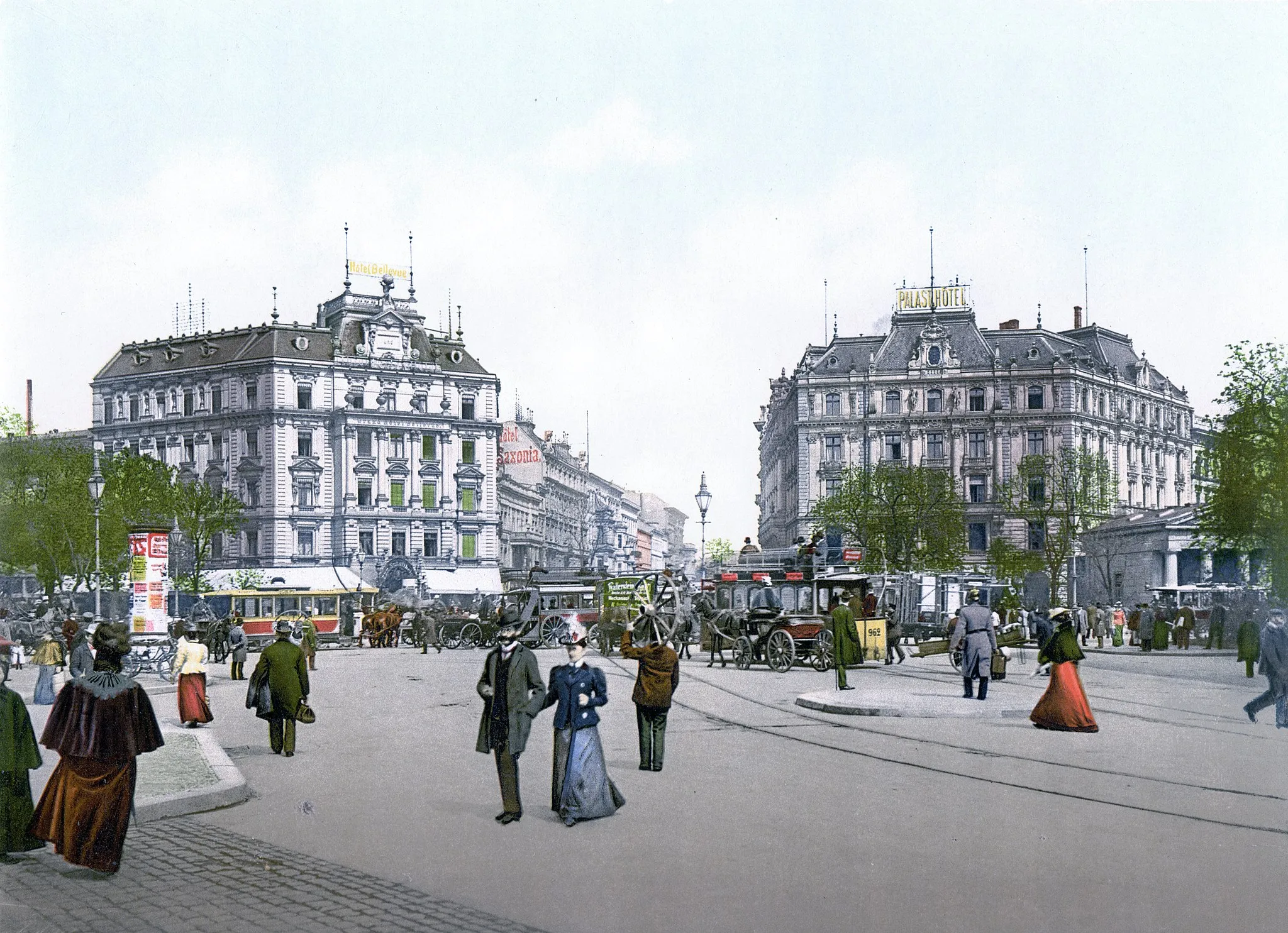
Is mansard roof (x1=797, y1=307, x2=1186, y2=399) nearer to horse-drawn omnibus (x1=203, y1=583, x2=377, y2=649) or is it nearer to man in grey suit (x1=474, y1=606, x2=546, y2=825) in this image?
horse-drawn omnibus (x1=203, y1=583, x2=377, y2=649)

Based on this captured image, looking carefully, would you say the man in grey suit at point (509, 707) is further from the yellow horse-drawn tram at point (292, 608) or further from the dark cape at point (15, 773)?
the yellow horse-drawn tram at point (292, 608)

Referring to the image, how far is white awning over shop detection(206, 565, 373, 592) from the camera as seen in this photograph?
30.2 metres

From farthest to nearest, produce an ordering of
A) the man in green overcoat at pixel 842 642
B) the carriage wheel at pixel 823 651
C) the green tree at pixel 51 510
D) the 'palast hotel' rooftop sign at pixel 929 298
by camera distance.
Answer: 1. the 'palast hotel' rooftop sign at pixel 929 298
2. the green tree at pixel 51 510
3. the carriage wheel at pixel 823 651
4. the man in green overcoat at pixel 842 642

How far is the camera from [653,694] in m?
12.9

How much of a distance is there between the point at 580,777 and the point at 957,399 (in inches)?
2914

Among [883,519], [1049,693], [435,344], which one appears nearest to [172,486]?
[435,344]

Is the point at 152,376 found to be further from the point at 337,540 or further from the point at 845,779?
the point at 845,779

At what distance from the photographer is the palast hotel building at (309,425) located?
26500mm

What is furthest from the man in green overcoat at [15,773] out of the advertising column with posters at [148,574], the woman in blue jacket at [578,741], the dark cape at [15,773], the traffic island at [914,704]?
the advertising column with posters at [148,574]

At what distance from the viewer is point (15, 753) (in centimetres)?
896

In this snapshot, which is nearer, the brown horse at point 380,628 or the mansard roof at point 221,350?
the mansard roof at point 221,350

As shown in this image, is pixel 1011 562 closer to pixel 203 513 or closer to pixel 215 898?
pixel 203 513

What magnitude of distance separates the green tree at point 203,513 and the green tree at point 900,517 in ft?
132

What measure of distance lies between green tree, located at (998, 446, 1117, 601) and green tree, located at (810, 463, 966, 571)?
349cm
